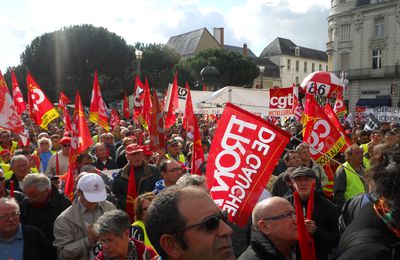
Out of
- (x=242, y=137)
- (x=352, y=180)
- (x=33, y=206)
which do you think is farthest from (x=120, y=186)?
(x=352, y=180)

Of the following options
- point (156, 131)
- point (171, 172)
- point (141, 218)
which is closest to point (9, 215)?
point (141, 218)

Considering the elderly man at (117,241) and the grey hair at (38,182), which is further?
the grey hair at (38,182)

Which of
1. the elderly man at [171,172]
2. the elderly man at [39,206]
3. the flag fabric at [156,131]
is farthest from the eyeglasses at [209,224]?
the flag fabric at [156,131]

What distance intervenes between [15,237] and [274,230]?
2.23 metres

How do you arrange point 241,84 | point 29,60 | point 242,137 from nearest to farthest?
1. point 242,137
2. point 29,60
3. point 241,84

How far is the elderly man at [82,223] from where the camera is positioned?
12.4ft

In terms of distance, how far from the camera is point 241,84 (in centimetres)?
5569

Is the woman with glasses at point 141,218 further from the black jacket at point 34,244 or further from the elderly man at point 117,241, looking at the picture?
the black jacket at point 34,244

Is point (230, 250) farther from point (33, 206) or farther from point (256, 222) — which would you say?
point (33, 206)

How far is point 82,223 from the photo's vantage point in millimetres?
3926

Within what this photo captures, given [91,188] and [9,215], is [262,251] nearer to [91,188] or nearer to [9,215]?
[91,188]

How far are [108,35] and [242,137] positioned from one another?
45.9 metres

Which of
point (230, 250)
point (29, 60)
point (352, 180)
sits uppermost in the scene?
point (29, 60)

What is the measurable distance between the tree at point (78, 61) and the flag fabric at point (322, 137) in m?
40.4
